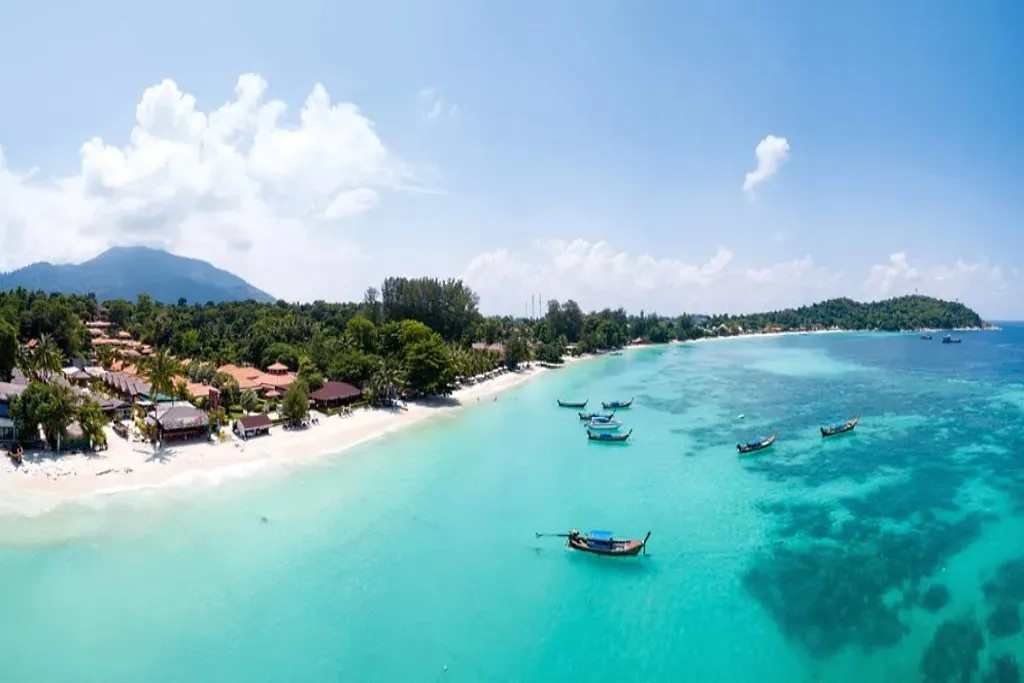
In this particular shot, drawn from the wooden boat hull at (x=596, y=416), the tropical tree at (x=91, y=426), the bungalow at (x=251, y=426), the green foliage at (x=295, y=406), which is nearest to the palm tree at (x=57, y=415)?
the tropical tree at (x=91, y=426)

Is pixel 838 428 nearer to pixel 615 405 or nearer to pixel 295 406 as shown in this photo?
pixel 615 405

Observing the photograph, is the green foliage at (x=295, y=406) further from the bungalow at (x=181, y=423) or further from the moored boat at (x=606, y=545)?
the moored boat at (x=606, y=545)

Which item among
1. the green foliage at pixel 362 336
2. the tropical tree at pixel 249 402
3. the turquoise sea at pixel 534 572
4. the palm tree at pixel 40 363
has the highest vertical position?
the green foliage at pixel 362 336

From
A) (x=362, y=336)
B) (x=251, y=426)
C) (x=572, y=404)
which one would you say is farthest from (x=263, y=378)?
(x=572, y=404)

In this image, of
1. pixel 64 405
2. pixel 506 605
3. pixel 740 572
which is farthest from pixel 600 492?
pixel 64 405

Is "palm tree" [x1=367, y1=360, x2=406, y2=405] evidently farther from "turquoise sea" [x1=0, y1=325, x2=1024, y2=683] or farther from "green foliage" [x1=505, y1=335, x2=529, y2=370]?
"green foliage" [x1=505, y1=335, x2=529, y2=370]

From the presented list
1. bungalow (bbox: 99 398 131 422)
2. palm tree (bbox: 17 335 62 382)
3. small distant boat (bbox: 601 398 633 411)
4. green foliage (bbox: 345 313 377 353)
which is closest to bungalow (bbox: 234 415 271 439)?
bungalow (bbox: 99 398 131 422)

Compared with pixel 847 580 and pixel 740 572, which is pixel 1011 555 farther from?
pixel 740 572
